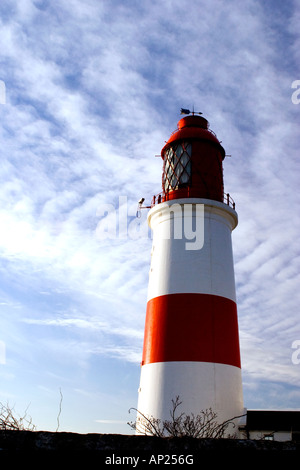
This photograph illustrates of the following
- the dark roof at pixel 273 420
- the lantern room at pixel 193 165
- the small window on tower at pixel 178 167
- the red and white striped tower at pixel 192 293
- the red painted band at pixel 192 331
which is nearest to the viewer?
the dark roof at pixel 273 420

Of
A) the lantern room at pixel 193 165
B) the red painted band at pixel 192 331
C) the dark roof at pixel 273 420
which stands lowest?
the dark roof at pixel 273 420

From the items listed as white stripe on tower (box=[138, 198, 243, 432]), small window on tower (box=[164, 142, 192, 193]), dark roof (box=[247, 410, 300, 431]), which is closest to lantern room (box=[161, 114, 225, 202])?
small window on tower (box=[164, 142, 192, 193])

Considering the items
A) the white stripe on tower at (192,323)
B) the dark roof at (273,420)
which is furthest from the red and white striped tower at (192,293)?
the dark roof at (273,420)

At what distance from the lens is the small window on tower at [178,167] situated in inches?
603

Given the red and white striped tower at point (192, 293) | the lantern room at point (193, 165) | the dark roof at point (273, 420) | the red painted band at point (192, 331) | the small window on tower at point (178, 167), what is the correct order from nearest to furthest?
the dark roof at point (273, 420) → the red and white striped tower at point (192, 293) → the red painted band at point (192, 331) → the lantern room at point (193, 165) → the small window on tower at point (178, 167)

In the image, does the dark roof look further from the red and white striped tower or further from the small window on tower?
the small window on tower

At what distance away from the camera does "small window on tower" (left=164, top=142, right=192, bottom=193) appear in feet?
50.3

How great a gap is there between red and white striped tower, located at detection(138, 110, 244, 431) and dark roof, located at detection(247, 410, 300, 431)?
19.8 inches

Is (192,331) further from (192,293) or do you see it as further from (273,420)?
(273,420)

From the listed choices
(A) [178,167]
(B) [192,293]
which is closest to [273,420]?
(B) [192,293]

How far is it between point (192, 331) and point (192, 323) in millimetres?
253

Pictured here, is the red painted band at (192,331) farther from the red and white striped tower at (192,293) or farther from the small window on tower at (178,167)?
the small window on tower at (178,167)

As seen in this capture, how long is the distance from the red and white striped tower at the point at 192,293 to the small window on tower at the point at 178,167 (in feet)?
0.13
